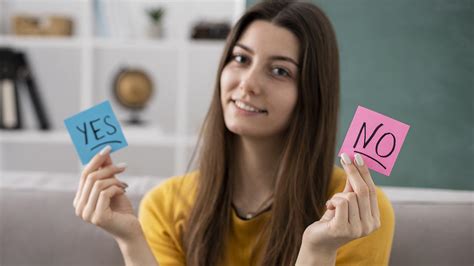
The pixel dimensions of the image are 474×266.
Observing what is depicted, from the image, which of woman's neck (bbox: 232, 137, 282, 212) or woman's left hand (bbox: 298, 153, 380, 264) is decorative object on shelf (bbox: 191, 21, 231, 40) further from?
woman's left hand (bbox: 298, 153, 380, 264)

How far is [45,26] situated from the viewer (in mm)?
3174

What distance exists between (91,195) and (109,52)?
2.39 metres

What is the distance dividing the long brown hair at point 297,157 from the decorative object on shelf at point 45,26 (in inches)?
80.7

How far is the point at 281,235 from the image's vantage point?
1.28 m

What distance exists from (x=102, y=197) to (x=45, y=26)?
2.32 m

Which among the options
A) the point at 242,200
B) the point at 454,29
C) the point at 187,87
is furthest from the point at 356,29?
the point at 187,87

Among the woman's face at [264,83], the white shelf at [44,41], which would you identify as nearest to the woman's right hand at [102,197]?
the woman's face at [264,83]

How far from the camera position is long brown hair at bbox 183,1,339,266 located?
50.2 inches

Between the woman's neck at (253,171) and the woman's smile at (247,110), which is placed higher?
the woman's smile at (247,110)

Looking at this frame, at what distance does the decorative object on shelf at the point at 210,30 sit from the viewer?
10.1 ft

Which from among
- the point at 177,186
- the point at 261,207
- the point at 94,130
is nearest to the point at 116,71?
the point at 177,186

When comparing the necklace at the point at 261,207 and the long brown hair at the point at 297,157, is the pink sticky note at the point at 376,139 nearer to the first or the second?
the long brown hair at the point at 297,157

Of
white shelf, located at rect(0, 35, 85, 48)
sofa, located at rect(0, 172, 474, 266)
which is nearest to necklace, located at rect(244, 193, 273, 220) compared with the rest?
sofa, located at rect(0, 172, 474, 266)

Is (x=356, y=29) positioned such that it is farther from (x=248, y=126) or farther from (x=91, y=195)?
(x=91, y=195)
